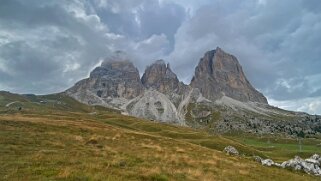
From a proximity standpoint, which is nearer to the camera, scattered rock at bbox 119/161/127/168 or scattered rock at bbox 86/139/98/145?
scattered rock at bbox 119/161/127/168

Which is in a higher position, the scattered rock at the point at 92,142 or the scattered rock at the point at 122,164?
the scattered rock at the point at 92,142

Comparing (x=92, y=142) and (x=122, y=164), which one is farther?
(x=92, y=142)

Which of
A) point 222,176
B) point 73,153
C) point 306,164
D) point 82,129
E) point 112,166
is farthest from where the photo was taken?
point 82,129

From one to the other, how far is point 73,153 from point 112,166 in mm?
8393

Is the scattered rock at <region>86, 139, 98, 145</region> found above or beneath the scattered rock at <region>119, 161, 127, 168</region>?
above

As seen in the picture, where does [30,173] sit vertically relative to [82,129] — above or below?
below

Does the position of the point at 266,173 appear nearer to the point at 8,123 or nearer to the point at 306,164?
the point at 306,164

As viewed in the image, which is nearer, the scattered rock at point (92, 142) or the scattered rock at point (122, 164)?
the scattered rock at point (122, 164)

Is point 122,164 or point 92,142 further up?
point 92,142

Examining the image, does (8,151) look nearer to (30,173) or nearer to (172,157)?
(30,173)

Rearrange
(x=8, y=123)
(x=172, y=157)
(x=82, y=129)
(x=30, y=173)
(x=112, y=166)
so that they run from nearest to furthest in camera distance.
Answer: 1. (x=30, y=173)
2. (x=112, y=166)
3. (x=172, y=157)
4. (x=8, y=123)
5. (x=82, y=129)

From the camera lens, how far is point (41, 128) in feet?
188

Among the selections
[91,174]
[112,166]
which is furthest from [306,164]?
[91,174]

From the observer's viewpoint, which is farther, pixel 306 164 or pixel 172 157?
pixel 306 164
